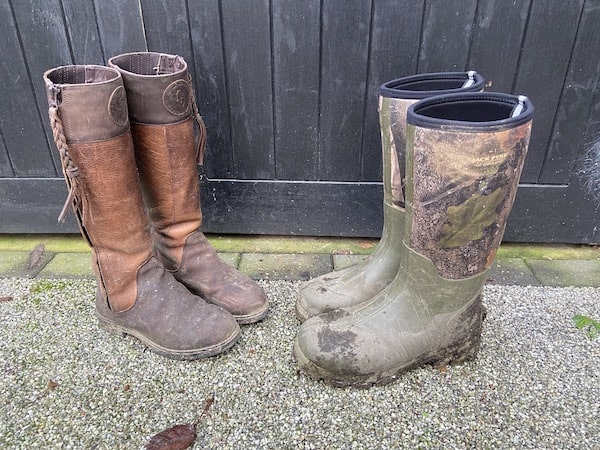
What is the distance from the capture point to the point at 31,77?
1512 millimetres

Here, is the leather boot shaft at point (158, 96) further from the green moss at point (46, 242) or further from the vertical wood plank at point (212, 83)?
the green moss at point (46, 242)

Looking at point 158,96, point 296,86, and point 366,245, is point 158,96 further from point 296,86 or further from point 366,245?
point 366,245

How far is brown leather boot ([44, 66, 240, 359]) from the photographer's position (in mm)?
971

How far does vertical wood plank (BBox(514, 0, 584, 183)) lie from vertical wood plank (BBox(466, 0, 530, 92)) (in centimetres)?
2

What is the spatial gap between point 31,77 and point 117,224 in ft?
2.55

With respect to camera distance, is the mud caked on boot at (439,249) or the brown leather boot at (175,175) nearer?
the mud caked on boot at (439,249)

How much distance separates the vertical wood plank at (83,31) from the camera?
141 centimetres

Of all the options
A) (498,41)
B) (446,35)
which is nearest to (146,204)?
(446,35)

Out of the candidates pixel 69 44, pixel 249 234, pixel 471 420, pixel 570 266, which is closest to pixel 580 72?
pixel 570 266

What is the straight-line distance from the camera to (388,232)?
48.9 inches

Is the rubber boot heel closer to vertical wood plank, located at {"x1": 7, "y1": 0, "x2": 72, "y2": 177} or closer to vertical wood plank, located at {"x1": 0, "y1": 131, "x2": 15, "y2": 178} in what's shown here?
vertical wood plank, located at {"x1": 7, "y1": 0, "x2": 72, "y2": 177}

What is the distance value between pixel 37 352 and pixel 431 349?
968mm

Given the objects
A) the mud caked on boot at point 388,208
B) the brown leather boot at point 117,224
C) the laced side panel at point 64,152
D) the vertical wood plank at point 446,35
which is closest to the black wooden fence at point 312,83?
the vertical wood plank at point 446,35

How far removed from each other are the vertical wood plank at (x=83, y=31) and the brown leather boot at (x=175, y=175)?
0.34 metres
